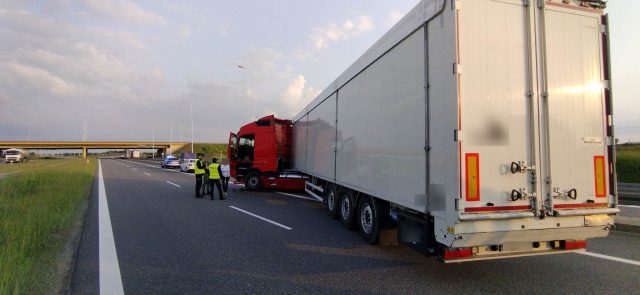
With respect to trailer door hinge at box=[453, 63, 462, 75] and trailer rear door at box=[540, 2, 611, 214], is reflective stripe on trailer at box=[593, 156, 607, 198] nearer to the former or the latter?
trailer rear door at box=[540, 2, 611, 214]

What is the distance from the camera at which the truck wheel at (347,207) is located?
7385 mm

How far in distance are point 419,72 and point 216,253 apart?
4.04m

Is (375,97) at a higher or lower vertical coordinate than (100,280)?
higher

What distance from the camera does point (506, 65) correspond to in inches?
162

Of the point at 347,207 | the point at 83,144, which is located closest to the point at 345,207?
the point at 347,207

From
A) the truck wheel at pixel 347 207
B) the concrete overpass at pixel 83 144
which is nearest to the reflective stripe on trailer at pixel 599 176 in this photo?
the truck wheel at pixel 347 207

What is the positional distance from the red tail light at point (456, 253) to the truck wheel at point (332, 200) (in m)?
4.54

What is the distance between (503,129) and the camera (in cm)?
404

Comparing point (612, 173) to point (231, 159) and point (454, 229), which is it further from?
point (231, 159)

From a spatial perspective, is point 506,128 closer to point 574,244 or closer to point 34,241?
point 574,244

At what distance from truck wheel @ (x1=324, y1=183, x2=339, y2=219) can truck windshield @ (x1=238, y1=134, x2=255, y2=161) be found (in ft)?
21.5

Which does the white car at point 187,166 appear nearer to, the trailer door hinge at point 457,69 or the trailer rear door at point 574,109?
the trailer door hinge at point 457,69

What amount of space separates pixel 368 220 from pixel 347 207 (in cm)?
123

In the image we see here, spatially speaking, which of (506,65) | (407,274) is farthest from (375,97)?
(407,274)
